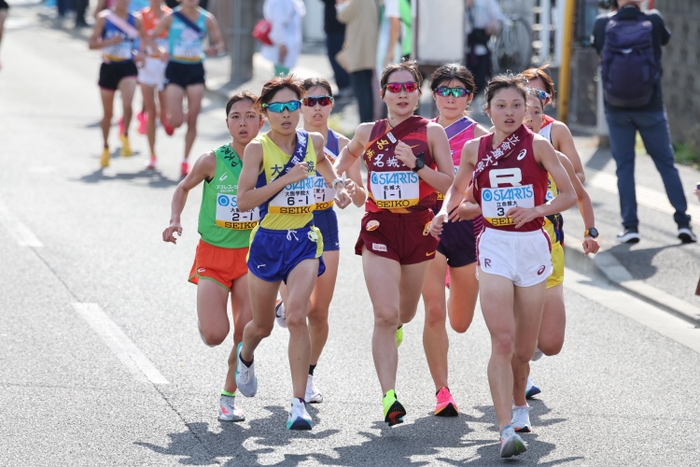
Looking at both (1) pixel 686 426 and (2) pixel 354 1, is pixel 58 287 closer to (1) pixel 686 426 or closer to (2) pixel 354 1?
(1) pixel 686 426

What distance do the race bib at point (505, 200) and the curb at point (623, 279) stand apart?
3.44m

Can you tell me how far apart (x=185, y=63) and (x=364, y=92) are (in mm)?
3087

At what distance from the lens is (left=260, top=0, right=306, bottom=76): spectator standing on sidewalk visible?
18.6 m

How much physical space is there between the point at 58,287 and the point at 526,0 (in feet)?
49.1

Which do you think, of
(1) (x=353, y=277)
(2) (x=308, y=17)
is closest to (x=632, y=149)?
(1) (x=353, y=277)

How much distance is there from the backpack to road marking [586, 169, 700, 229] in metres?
1.70

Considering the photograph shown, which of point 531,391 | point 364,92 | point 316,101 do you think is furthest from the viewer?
point 364,92

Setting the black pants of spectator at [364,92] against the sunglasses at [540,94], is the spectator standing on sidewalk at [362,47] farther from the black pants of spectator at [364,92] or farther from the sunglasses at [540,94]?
the sunglasses at [540,94]

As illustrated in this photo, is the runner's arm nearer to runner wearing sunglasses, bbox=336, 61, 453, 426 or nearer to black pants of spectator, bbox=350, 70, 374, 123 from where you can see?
runner wearing sunglasses, bbox=336, 61, 453, 426

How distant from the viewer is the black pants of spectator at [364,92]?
16.8 metres

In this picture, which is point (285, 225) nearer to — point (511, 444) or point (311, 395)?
point (311, 395)

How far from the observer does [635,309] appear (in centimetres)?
977

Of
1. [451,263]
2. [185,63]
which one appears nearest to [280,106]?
[451,263]

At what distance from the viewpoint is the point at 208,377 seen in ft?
25.7
